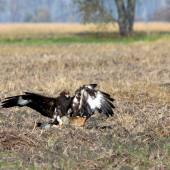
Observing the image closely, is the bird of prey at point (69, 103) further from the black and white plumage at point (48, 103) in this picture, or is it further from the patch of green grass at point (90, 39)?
the patch of green grass at point (90, 39)

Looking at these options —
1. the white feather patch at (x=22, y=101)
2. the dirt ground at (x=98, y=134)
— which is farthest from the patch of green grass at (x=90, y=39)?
the white feather patch at (x=22, y=101)

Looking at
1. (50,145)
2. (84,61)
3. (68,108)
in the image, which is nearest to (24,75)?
(84,61)

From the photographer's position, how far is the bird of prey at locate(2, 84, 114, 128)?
221 inches

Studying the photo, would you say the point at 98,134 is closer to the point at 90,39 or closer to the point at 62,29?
the point at 90,39

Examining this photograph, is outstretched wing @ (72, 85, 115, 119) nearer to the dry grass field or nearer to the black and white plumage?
the black and white plumage

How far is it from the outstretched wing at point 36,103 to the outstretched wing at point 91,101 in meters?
0.38

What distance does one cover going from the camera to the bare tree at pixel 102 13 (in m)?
27.9

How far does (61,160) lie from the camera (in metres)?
4.33

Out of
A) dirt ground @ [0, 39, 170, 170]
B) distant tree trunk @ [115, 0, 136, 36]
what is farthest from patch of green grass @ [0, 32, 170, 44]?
dirt ground @ [0, 39, 170, 170]

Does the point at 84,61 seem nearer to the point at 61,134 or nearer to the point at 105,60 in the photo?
the point at 105,60

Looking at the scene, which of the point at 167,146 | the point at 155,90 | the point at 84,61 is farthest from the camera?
the point at 84,61

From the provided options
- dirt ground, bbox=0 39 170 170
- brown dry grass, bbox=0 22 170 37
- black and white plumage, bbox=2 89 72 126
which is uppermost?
brown dry grass, bbox=0 22 170 37

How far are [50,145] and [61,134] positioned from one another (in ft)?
1.69

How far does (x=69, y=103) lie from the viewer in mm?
5676
